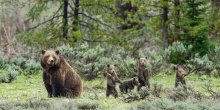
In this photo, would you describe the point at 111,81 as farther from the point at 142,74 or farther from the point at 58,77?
the point at 58,77

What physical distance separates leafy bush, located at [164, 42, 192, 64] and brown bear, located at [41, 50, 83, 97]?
1011 cm

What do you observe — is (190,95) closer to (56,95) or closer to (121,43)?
(56,95)

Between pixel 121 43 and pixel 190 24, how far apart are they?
4368mm

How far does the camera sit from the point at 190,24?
25.0 meters

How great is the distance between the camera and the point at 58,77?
13555mm

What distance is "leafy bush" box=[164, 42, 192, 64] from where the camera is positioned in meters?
23.7

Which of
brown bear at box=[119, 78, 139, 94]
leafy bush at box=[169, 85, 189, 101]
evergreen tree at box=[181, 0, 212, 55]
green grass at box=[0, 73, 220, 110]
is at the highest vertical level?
evergreen tree at box=[181, 0, 212, 55]

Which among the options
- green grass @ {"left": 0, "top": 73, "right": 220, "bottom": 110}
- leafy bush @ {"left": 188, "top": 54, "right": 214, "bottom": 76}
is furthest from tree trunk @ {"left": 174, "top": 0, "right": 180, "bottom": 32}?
green grass @ {"left": 0, "top": 73, "right": 220, "bottom": 110}

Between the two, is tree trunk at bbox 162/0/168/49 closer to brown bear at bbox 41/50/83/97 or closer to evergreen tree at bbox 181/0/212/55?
evergreen tree at bbox 181/0/212/55

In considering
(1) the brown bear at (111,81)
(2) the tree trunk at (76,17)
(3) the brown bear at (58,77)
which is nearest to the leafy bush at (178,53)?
(2) the tree trunk at (76,17)

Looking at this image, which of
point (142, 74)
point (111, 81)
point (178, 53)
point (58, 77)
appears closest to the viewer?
point (58, 77)

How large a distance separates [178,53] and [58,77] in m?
11.0

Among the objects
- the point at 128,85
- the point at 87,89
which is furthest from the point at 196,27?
the point at 128,85

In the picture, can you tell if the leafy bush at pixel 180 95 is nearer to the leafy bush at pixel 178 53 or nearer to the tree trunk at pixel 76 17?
the leafy bush at pixel 178 53
